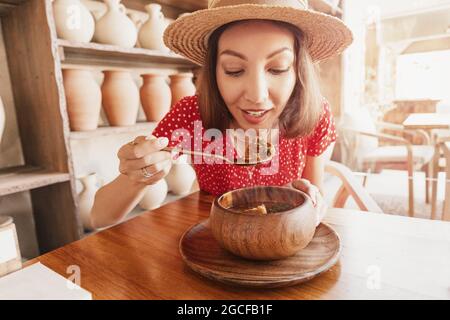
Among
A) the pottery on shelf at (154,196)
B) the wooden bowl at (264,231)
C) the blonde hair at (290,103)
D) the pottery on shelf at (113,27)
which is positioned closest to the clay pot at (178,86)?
the pottery on shelf at (113,27)

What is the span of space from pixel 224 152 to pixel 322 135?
476 millimetres

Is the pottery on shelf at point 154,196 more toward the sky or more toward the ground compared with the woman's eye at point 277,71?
more toward the ground

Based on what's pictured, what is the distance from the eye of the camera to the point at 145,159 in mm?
893

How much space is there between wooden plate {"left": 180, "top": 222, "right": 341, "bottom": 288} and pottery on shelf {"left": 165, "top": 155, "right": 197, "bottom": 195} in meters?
1.86

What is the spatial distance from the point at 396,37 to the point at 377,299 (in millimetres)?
6745

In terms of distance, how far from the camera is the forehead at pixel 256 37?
1023mm

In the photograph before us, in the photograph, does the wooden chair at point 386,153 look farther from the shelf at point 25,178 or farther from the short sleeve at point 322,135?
the shelf at point 25,178

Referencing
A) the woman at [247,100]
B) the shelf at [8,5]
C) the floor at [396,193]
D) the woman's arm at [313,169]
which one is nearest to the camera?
the woman at [247,100]

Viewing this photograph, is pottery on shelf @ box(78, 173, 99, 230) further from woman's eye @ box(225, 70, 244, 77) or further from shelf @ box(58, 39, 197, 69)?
woman's eye @ box(225, 70, 244, 77)

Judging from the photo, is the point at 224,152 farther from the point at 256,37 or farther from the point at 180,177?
the point at 180,177

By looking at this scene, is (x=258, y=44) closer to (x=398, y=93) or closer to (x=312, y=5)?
(x=312, y=5)

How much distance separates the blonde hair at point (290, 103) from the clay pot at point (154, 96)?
95cm

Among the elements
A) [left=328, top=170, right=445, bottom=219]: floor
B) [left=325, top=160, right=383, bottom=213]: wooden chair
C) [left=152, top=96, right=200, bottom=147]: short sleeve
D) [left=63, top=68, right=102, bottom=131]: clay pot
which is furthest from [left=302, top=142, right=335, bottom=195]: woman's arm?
[left=328, top=170, right=445, bottom=219]: floor

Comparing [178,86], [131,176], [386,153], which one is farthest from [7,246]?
[386,153]
